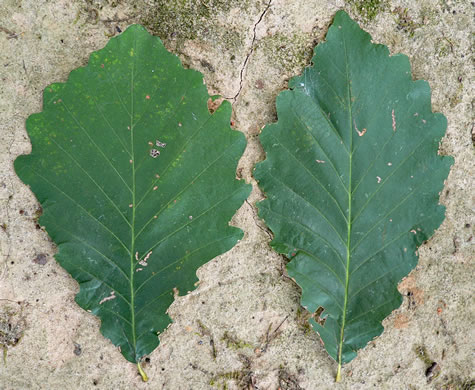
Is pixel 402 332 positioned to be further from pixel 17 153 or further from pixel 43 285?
pixel 17 153

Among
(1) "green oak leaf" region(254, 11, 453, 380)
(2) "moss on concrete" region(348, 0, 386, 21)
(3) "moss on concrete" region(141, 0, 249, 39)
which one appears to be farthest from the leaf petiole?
(2) "moss on concrete" region(348, 0, 386, 21)

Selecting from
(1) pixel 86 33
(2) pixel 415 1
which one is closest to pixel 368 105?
(2) pixel 415 1

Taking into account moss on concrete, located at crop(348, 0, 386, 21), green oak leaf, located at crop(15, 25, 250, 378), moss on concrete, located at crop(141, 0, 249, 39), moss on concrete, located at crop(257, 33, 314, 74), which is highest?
moss on concrete, located at crop(348, 0, 386, 21)

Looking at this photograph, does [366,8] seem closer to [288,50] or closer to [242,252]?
[288,50]

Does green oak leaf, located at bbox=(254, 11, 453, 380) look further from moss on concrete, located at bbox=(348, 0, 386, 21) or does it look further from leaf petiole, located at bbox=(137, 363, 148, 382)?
leaf petiole, located at bbox=(137, 363, 148, 382)

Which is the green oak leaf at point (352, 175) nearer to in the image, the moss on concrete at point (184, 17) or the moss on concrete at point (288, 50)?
the moss on concrete at point (288, 50)

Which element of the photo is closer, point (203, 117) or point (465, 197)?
point (203, 117)

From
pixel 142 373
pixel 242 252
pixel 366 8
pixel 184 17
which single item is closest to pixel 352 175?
pixel 242 252
